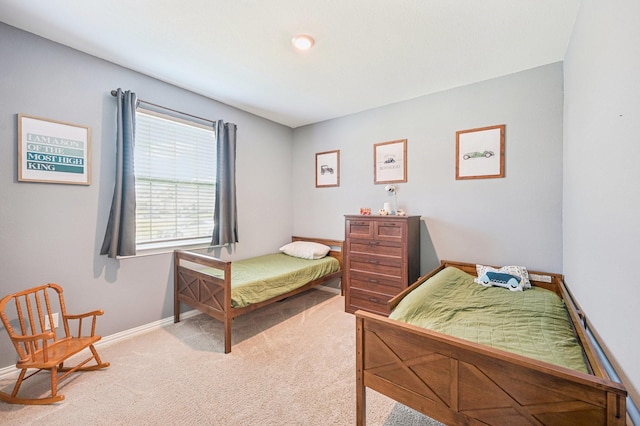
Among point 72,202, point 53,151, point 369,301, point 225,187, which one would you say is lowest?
point 369,301

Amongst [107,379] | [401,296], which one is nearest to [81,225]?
[107,379]

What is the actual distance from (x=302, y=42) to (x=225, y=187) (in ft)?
6.27

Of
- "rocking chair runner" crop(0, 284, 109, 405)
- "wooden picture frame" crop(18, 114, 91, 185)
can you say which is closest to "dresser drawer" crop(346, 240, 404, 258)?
"rocking chair runner" crop(0, 284, 109, 405)

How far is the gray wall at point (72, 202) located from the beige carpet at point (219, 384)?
16.8 inches

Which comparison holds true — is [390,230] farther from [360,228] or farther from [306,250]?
[306,250]

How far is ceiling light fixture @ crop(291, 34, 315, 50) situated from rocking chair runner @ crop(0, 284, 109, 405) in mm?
2613

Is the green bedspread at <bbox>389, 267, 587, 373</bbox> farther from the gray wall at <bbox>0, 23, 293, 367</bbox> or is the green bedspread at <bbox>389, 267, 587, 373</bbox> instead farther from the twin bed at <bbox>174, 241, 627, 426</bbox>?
the gray wall at <bbox>0, 23, 293, 367</bbox>

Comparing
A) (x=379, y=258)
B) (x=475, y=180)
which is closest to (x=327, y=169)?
(x=379, y=258)

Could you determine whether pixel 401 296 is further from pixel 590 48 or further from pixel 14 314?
pixel 14 314

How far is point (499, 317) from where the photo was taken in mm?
1813

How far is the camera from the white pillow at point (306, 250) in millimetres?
3749

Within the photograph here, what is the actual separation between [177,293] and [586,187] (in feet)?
11.9

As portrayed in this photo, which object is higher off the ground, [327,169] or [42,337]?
[327,169]

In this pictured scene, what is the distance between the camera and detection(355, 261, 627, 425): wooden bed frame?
0.93 m
